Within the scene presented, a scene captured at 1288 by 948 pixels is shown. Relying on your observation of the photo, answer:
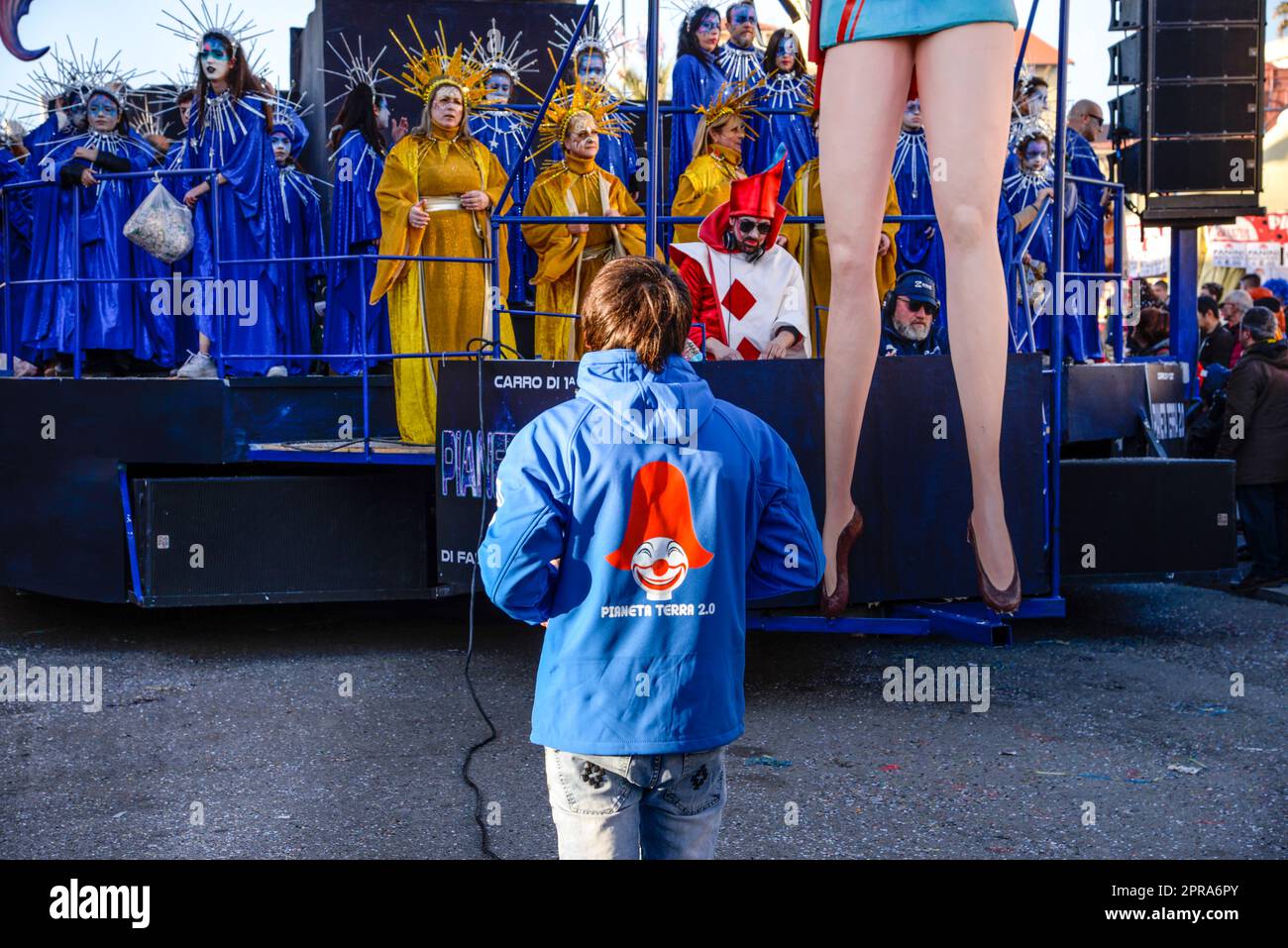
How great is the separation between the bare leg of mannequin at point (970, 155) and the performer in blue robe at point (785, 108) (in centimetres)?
414

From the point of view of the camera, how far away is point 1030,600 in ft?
17.4

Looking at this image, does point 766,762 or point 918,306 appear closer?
point 766,762

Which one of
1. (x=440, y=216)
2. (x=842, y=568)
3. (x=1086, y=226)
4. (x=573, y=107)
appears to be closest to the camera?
(x=842, y=568)

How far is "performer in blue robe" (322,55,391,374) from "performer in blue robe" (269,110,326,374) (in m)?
0.17

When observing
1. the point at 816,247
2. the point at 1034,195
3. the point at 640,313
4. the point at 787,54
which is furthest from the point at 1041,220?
the point at 640,313

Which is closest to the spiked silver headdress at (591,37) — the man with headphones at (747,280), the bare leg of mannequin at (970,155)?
the man with headphones at (747,280)

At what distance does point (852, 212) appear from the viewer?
500cm

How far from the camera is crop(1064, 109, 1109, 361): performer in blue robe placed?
10.8 meters

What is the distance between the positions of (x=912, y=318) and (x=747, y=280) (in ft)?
2.53

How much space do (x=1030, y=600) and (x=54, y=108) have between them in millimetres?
7607

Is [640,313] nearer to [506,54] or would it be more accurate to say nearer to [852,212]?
[852,212]

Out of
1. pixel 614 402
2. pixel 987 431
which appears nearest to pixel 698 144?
pixel 987 431

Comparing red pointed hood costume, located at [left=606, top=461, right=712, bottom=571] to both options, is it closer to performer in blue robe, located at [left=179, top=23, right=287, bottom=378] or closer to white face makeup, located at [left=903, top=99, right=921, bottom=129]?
white face makeup, located at [left=903, top=99, right=921, bottom=129]

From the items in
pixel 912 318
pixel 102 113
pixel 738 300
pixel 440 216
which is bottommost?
pixel 912 318
